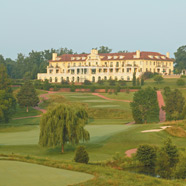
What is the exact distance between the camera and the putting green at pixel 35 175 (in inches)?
984

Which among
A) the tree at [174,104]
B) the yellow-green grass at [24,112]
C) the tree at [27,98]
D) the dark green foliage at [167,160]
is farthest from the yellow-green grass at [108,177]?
the tree at [27,98]

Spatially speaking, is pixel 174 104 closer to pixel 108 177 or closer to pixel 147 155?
pixel 147 155

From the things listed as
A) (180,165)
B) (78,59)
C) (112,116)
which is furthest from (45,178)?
(78,59)

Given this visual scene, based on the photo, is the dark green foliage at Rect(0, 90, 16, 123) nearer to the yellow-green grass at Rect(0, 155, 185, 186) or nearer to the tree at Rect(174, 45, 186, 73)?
the yellow-green grass at Rect(0, 155, 185, 186)

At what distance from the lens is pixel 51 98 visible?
99250mm

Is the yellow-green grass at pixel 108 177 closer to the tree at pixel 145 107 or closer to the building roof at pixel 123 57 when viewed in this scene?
the tree at pixel 145 107

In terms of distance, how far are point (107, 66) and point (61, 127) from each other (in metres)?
93.8

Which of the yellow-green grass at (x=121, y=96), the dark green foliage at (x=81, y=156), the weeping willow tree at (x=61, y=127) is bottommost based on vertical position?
the dark green foliage at (x=81, y=156)

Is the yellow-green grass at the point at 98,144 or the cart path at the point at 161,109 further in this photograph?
the cart path at the point at 161,109

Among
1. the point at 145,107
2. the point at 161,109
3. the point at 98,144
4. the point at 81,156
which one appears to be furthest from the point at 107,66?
the point at 81,156

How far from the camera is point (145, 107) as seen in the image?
74188mm

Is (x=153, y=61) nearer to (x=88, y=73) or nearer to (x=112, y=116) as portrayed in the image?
(x=88, y=73)

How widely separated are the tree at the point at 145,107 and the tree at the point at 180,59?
245 feet

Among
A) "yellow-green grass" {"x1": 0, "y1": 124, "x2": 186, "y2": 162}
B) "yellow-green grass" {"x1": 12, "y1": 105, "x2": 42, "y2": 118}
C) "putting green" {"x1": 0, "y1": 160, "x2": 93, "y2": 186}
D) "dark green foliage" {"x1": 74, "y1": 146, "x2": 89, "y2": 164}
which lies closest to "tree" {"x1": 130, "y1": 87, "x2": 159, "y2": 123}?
"yellow-green grass" {"x1": 0, "y1": 124, "x2": 186, "y2": 162}
